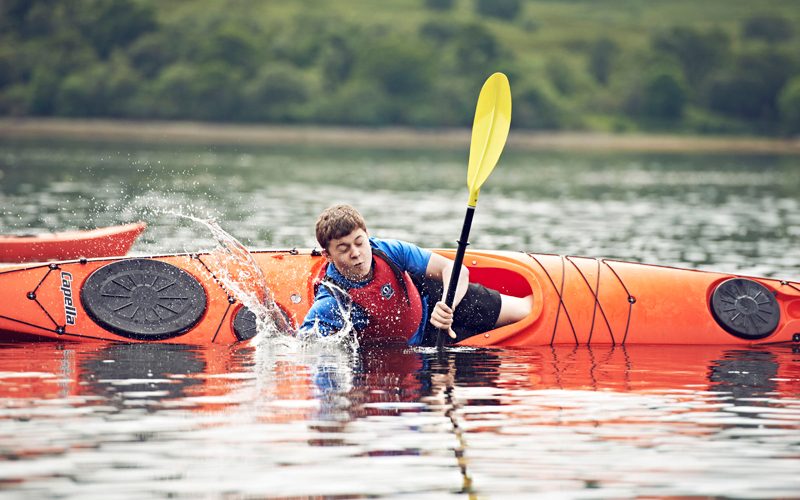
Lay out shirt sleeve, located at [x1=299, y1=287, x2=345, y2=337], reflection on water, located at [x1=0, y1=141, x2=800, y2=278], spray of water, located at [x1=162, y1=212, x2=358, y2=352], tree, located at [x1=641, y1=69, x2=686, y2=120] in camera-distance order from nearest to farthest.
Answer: shirt sleeve, located at [x1=299, y1=287, x2=345, y2=337]
spray of water, located at [x1=162, y1=212, x2=358, y2=352]
reflection on water, located at [x1=0, y1=141, x2=800, y2=278]
tree, located at [x1=641, y1=69, x2=686, y2=120]

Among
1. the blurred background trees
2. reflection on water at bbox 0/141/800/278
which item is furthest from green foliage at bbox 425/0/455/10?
reflection on water at bbox 0/141/800/278

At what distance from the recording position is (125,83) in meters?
92.1

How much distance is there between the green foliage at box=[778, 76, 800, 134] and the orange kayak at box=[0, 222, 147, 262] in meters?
87.6

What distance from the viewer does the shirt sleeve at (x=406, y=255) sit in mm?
8766

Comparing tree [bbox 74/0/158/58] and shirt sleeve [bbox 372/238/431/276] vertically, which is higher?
tree [bbox 74/0/158/58]

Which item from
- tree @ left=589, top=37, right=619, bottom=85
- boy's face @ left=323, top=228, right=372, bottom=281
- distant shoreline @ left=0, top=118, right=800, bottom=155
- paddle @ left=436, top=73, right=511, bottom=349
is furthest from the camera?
tree @ left=589, top=37, right=619, bottom=85

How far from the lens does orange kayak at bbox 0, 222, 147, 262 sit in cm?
1438

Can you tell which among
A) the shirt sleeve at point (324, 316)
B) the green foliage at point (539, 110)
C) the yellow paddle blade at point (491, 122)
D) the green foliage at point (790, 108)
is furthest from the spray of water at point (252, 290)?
the green foliage at point (790, 108)

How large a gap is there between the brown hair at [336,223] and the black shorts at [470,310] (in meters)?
1.08

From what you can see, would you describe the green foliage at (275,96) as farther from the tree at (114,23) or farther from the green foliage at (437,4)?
the green foliage at (437,4)

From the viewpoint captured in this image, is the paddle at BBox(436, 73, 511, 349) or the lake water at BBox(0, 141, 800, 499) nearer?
the lake water at BBox(0, 141, 800, 499)

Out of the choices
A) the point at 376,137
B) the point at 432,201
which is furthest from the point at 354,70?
the point at 432,201

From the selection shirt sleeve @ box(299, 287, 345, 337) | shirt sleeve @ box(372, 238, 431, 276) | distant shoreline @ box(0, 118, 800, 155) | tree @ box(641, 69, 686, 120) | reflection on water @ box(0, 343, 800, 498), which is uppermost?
tree @ box(641, 69, 686, 120)

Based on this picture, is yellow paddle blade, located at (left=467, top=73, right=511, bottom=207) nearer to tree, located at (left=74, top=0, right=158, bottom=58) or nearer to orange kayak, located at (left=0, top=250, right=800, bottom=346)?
orange kayak, located at (left=0, top=250, right=800, bottom=346)
